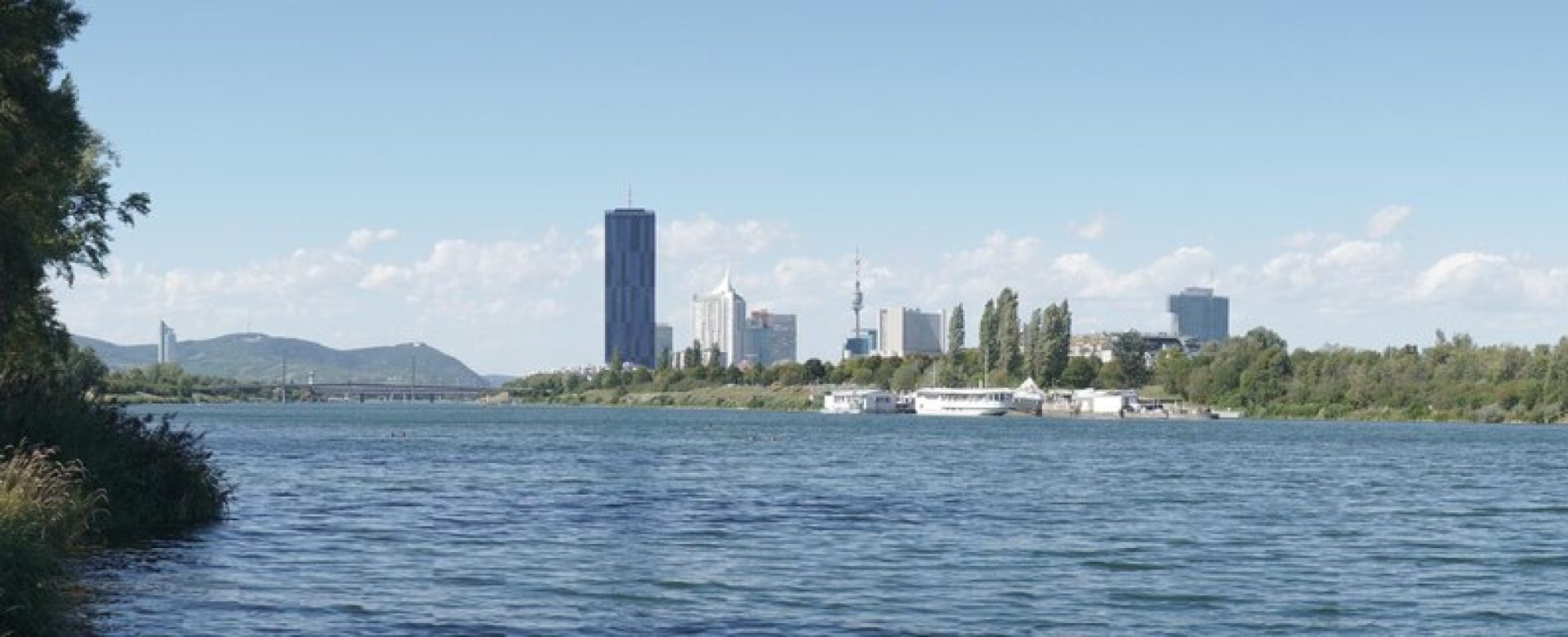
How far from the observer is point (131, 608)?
34688 millimetres

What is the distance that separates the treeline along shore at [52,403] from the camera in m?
40.9

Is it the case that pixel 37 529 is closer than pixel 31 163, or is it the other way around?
pixel 37 529

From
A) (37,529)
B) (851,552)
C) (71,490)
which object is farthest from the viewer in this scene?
(851,552)

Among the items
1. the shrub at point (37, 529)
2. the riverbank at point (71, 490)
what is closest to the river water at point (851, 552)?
the riverbank at point (71, 490)

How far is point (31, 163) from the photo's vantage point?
45094 mm

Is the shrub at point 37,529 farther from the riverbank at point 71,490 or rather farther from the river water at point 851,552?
the river water at point 851,552

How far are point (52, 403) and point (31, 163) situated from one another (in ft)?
25.0

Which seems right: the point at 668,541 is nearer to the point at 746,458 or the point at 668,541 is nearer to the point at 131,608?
the point at 131,608

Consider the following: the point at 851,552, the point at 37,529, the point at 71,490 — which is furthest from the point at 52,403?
the point at 851,552

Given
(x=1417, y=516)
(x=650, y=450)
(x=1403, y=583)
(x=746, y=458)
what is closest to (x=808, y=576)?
(x=1403, y=583)

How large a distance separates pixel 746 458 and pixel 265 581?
236 ft

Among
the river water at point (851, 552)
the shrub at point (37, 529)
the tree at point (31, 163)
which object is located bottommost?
the river water at point (851, 552)

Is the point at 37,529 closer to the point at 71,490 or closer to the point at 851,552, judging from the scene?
the point at 71,490

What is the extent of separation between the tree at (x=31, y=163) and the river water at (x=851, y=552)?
7.59 m
